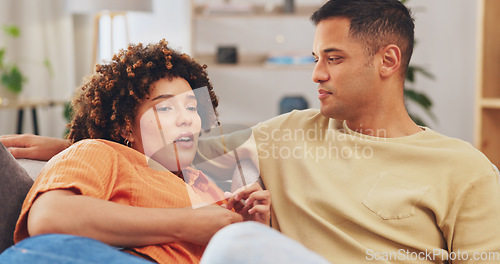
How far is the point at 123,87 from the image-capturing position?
3.44ft

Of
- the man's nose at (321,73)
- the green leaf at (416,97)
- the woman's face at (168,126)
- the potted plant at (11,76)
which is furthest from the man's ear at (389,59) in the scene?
the potted plant at (11,76)

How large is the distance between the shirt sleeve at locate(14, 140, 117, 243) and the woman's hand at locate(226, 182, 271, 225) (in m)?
0.26

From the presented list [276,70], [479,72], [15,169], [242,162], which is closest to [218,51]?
[276,70]

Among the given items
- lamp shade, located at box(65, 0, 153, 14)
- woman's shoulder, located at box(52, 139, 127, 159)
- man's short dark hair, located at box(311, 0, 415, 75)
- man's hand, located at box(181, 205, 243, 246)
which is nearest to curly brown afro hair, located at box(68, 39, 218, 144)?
woman's shoulder, located at box(52, 139, 127, 159)

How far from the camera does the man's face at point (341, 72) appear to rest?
3.83 ft

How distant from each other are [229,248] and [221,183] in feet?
1.79

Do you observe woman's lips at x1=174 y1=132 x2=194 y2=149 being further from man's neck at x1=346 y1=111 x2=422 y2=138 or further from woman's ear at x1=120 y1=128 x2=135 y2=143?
man's neck at x1=346 y1=111 x2=422 y2=138

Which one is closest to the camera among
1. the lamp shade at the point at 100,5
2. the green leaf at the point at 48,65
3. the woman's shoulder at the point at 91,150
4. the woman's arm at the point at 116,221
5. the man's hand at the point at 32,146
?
the woman's arm at the point at 116,221

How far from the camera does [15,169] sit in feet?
3.10

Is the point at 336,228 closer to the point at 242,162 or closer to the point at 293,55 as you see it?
Answer: the point at 242,162

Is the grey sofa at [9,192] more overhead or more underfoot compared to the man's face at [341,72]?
more underfoot

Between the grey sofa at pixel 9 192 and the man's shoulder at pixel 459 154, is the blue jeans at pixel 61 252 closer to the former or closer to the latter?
the grey sofa at pixel 9 192

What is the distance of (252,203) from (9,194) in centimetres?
45

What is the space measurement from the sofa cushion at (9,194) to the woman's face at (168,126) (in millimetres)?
230
